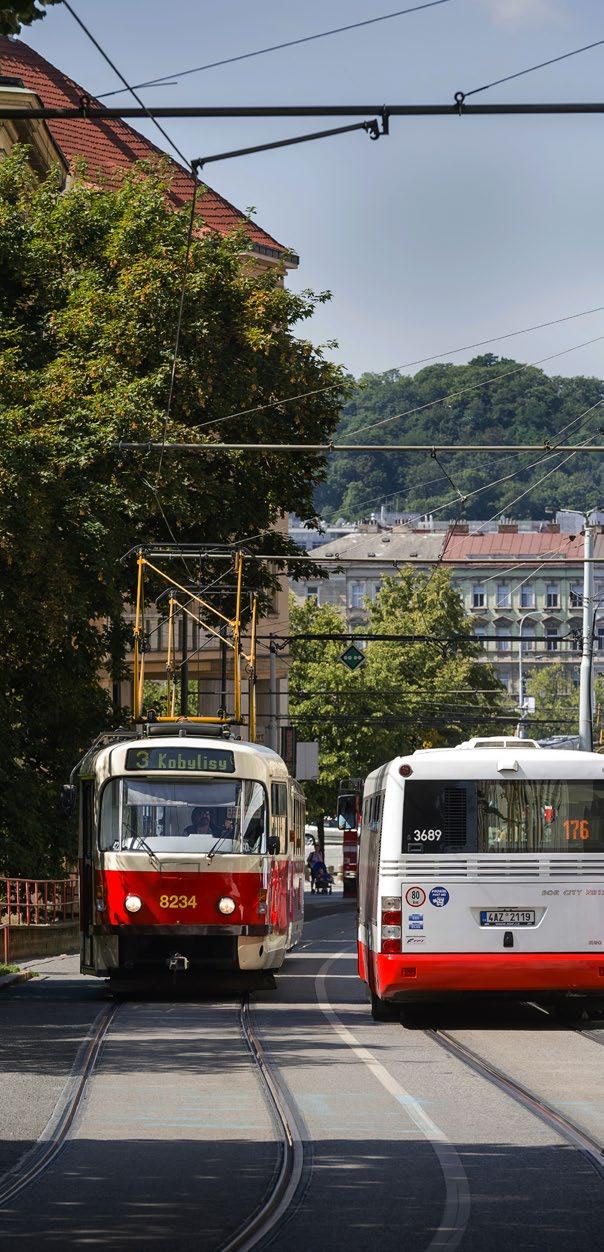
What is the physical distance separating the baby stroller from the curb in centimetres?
5429

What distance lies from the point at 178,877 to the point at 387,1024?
3645 mm

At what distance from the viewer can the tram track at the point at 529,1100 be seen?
11.0 meters

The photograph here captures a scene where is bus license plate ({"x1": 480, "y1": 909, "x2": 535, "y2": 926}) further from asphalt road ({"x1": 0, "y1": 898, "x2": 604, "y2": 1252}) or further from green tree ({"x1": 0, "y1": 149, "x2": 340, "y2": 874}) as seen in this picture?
green tree ({"x1": 0, "y1": 149, "x2": 340, "y2": 874})

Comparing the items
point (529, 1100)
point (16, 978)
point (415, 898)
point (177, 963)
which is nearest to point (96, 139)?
point (16, 978)

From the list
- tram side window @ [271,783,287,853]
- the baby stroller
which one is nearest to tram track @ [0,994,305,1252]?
tram side window @ [271,783,287,853]

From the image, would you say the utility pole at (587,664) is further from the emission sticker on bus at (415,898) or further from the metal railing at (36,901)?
the emission sticker on bus at (415,898)

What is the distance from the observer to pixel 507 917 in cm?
1825

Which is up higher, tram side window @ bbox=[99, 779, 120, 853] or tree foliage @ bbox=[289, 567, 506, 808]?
tree foliage @ bbox=[289, 567, 506, 808]

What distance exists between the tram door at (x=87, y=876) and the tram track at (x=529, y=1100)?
560 centimetres

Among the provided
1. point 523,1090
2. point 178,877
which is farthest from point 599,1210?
point 178,877

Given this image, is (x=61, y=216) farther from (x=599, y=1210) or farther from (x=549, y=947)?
(x=599, y=1210)

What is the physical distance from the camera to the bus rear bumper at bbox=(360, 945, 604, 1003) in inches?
711

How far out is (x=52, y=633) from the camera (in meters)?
30.6

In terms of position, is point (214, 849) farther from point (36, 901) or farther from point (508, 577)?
point (508, 577)
